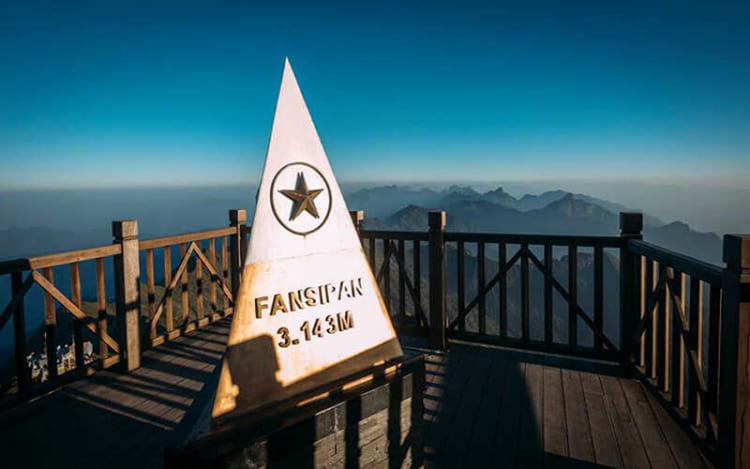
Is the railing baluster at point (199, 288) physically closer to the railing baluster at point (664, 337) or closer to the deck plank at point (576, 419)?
the deck plank at point (576, 419)

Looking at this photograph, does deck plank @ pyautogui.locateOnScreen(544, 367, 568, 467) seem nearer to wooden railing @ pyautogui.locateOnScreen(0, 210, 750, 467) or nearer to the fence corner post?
wooden railing @ pyautogui.locateOnScreen(0, 210, 750, 467)

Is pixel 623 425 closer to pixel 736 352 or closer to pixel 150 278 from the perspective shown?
pixel 736 352

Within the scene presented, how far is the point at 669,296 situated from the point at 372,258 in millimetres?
3008

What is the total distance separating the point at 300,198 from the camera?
2.29 meters

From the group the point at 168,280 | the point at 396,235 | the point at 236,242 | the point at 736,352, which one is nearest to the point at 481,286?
the point at 396,235

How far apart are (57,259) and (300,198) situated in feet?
7.96

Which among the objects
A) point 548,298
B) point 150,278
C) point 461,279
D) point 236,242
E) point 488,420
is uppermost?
point 236,242

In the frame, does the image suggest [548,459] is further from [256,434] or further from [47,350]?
[47,350]

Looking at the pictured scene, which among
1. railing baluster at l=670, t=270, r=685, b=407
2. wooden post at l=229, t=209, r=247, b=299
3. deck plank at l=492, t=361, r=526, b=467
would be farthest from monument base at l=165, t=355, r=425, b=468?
wooden post at l=229, t=209, r=247, b=299

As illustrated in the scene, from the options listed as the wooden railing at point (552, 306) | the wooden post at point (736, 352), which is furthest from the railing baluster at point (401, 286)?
the wooden post at point (736, 352)

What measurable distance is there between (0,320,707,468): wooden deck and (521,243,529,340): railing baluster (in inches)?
10.6

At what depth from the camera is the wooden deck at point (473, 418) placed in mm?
2504

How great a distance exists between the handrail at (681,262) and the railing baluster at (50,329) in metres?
4.63

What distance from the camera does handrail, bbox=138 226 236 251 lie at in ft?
13.6
